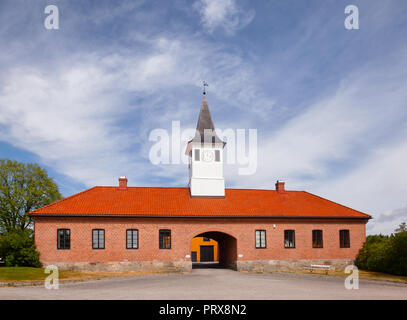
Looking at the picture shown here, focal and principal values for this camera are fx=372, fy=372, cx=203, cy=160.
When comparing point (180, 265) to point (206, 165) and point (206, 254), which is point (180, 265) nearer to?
point (206, 165)

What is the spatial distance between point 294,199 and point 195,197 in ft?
28.6

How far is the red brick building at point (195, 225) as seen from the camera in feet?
86.5

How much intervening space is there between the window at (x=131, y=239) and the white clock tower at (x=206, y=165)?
20.5 ft

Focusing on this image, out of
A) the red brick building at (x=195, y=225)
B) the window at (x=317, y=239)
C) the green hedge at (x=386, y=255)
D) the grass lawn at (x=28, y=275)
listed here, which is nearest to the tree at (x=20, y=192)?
the red brick building at (x=195, y=225)

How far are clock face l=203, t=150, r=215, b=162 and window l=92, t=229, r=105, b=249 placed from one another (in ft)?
35.0

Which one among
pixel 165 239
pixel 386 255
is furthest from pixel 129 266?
pixel 386 255

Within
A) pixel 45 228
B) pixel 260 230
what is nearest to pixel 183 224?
pixel 260 230

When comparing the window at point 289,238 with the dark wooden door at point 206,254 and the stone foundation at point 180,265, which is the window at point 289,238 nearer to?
the stone foundation at point 180,265

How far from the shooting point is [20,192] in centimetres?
3912

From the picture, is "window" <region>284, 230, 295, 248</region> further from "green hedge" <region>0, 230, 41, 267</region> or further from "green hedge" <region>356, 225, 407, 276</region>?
"green hedge" <region>0, 230, 41, 267</region>

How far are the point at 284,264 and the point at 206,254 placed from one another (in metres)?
23.0

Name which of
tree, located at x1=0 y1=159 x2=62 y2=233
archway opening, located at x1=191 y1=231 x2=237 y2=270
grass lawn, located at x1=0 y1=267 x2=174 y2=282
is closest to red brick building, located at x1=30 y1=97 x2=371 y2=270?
archway opening, located at x1=191 y1=231 x2=237 y2=270

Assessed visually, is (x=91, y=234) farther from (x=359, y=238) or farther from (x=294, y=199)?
(x=359, y=238)

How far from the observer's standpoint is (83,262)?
1028 inches
